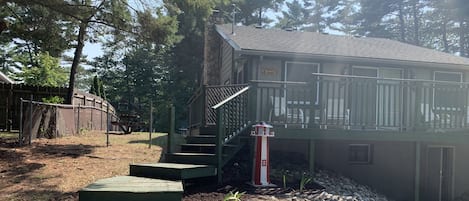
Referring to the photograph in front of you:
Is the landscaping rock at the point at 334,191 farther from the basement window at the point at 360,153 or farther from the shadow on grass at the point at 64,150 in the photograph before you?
the shadow on grass at the point at 64,150

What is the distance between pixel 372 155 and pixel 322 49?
10.2ft

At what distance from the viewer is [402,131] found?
8.27 m

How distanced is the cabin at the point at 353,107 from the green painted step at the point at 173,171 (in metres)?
0.42

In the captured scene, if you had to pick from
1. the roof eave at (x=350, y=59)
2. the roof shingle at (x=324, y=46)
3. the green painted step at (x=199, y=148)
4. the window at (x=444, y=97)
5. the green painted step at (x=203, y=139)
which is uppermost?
the roof shingle at (x=324, y=46)

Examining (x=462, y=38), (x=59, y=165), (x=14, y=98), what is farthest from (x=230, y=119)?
(x=462, y=38)

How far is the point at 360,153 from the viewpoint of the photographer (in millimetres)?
9766

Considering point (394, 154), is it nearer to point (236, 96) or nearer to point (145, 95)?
point (236, 96)

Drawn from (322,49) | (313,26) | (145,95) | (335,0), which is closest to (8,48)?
(145,95)

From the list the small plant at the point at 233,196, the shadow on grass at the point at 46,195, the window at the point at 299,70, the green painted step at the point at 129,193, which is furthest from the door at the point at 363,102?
the shadow on grass at the point at 46,195

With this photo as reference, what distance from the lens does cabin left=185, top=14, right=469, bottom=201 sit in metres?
7.82

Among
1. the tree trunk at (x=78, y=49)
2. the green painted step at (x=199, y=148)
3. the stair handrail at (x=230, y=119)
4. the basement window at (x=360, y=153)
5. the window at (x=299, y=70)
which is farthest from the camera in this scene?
the tree trunk at (x=78, y=49)

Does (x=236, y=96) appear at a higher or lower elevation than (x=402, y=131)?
higher

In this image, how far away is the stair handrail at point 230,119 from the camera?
658 centimetres

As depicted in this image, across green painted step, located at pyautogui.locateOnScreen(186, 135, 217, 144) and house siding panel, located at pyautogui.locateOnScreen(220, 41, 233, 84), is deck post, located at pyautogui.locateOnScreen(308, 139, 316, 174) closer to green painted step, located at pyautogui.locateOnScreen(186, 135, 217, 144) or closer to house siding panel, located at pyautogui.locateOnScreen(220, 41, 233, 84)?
green painted step, located at pyautogui.locateOnScreen(186, 135, 217, 144)
